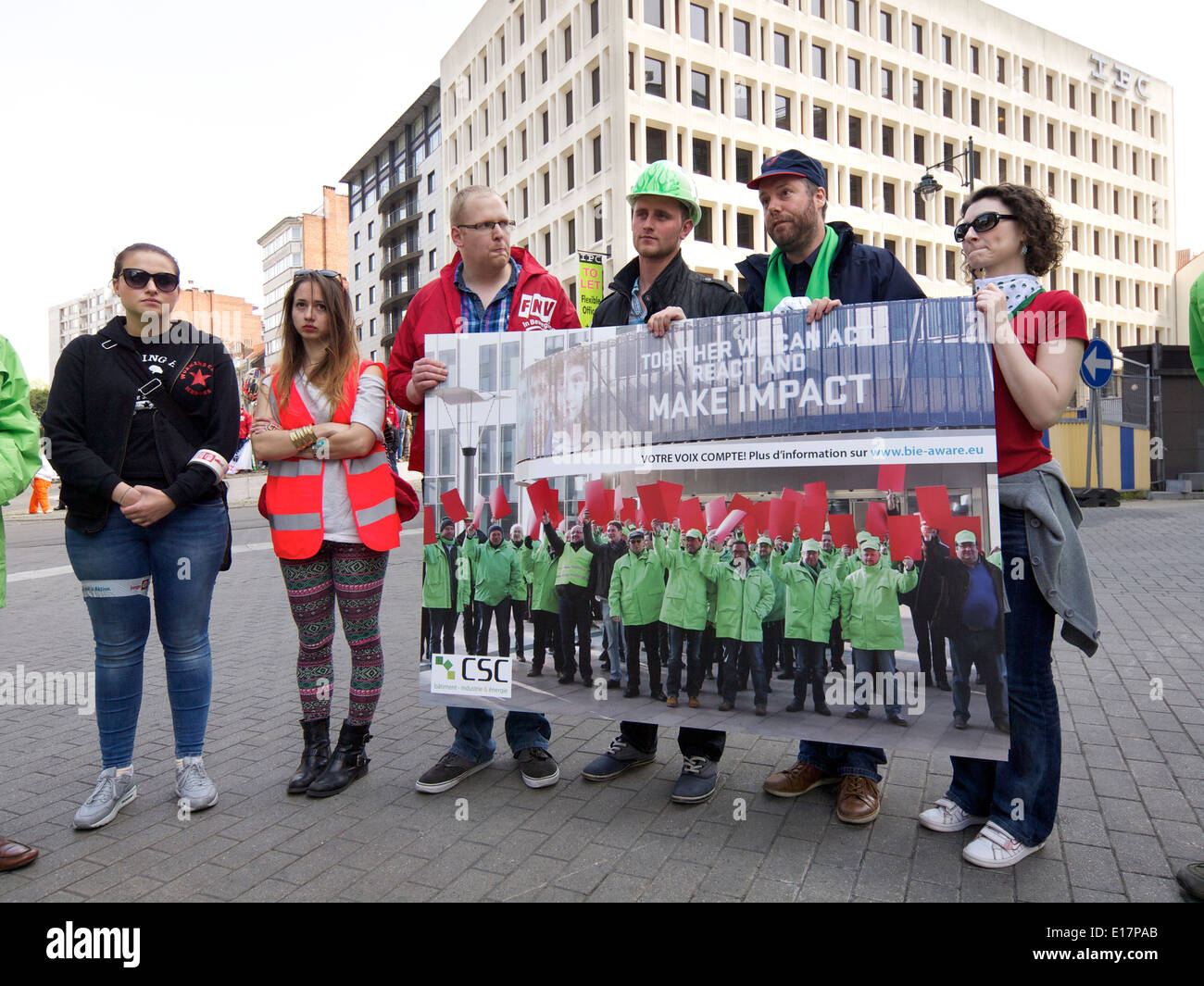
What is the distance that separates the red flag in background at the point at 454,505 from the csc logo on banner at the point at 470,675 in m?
0.57

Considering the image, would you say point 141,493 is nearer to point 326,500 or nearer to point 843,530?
point 326,500

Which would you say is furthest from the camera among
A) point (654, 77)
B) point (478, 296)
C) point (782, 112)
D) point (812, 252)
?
point (782, 112)

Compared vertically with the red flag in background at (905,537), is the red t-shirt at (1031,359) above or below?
above

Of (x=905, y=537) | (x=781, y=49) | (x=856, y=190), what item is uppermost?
(x=781, y=49)

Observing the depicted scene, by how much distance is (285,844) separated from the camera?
3.17m

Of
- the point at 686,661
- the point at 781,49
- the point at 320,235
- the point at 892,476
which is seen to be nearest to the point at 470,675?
the point at 686,661

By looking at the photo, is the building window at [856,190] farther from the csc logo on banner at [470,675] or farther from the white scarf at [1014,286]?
the csc logo on banner at [470,675]

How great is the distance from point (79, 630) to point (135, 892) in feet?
19.9

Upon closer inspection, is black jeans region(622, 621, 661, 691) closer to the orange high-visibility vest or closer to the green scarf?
the orange high-visibility vest

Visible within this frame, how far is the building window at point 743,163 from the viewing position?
41750 mm

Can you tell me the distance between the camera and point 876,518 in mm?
2865

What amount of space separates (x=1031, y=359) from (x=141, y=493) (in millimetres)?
3316

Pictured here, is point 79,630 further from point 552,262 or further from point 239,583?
point 552,262

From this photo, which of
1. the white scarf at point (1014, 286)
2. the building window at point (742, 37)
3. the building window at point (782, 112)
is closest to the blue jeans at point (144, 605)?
the white scarf at point (1014, 286)
